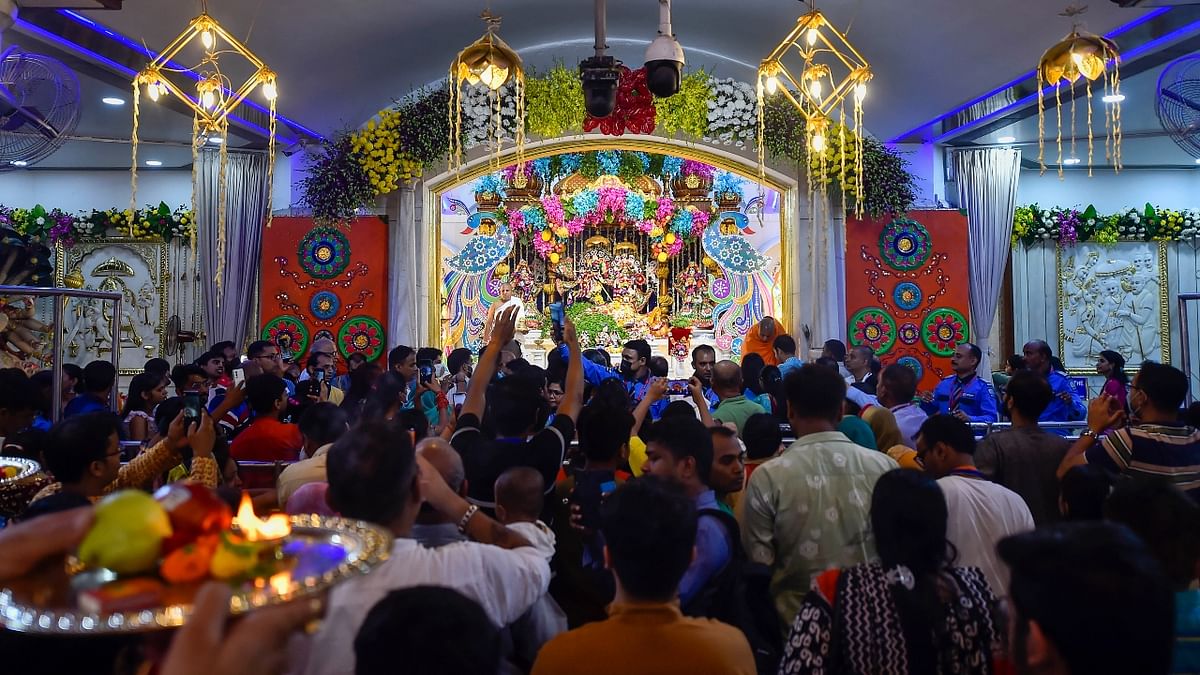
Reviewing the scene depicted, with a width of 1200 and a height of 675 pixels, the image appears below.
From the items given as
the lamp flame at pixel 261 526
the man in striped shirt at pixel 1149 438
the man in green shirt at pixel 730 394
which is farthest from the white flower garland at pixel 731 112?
the lamp flame at pixel 261 526

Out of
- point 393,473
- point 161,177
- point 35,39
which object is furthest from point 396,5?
point 393,473

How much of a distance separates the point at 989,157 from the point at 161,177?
32.5 ft

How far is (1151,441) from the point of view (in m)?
3.43

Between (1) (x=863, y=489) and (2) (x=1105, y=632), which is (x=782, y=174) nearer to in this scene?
(1) (x=863, y=489)

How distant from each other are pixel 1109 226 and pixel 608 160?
6255 millimetres

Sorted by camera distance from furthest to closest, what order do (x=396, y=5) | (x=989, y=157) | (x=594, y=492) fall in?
(x=989, y=157)
(x=396, y=5)
(x=594, y=492)

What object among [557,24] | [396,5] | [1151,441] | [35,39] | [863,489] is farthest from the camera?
[557,24]

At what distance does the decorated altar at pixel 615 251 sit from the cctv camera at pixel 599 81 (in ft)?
16.8

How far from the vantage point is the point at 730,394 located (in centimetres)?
478

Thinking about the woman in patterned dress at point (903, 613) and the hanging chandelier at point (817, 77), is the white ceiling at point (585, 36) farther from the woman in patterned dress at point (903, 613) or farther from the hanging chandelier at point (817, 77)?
the woman in patterned dress at point (903, 613)

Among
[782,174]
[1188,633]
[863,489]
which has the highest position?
[782,174]

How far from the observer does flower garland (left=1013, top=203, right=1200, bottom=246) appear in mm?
11773

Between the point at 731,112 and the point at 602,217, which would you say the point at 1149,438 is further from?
the point at 602,217

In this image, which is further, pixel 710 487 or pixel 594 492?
pixel 710 487
